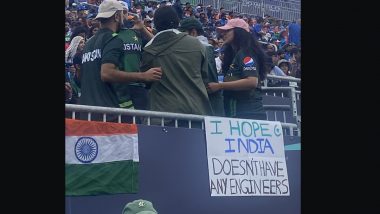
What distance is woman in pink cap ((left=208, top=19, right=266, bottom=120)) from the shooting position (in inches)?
278

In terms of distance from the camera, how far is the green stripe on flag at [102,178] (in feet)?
18.4

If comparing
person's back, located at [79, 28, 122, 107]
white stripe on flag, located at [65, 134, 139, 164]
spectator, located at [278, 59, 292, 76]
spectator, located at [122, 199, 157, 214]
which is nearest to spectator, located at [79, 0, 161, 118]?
person's back, located at [79, 28, 122, 107]

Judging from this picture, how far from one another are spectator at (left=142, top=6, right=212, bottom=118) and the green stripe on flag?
70 centimetres

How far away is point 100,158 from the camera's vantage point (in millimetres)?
5789

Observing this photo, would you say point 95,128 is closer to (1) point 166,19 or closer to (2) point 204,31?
(1) point 166,19

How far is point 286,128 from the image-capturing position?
25.0ft

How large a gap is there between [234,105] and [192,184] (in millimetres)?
971

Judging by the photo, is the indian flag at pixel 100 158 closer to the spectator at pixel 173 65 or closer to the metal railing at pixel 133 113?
the metal railing at pixel 133 113

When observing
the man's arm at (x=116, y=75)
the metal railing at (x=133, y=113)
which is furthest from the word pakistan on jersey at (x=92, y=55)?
the metal railing at (x=133, y=113)

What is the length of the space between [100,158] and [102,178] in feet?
0.43

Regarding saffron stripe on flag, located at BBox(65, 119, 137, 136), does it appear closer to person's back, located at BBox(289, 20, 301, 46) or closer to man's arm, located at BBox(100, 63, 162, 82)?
man's arm, located at BBox(100, 63, 162, 82)

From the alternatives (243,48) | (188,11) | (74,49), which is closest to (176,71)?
(243,48)
